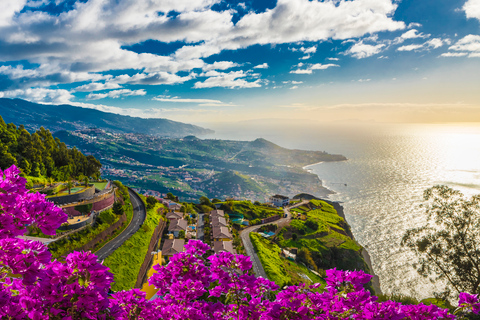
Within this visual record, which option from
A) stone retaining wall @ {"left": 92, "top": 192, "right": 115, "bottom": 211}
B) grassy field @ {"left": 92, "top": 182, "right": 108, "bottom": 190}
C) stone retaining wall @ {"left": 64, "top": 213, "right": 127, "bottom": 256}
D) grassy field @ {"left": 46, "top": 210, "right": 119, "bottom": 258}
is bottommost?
stone retaining wall @ {"left": 64, "top": 213, "right": 127, "bottom": 256}

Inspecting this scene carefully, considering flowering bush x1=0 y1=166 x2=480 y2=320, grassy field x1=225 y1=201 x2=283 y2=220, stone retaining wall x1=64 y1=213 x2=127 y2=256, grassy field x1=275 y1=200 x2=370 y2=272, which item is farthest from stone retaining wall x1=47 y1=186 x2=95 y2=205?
grassy field x1=275 y1=200 x2=370 y2=272

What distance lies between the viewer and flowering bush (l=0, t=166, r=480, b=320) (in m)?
3.14

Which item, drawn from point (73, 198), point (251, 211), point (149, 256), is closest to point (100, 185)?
point (73, 198)

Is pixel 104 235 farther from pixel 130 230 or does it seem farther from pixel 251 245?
pixel 251 245

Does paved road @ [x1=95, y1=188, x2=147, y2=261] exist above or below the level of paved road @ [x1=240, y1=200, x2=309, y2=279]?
above

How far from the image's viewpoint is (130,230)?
31.8m

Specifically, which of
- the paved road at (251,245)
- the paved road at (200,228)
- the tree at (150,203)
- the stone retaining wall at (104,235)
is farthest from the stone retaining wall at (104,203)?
the paved road at (251,245)

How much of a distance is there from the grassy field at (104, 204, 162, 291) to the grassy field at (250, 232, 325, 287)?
1493 cm

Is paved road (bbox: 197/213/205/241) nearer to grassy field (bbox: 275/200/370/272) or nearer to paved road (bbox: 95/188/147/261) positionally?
paved road (bbox: 95/188/147/261)

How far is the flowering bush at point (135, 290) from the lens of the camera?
314 cm

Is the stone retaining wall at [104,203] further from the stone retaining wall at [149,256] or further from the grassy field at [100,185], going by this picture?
the stone retaining wall at [149,256]

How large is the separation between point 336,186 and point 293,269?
280 ft

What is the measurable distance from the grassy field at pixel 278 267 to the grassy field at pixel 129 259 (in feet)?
49.0

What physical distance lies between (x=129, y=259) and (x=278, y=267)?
60.8 ft
